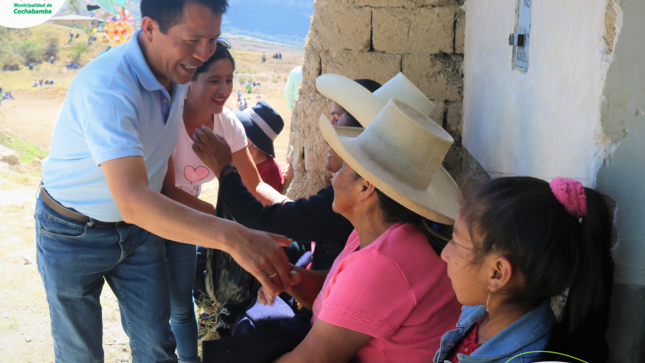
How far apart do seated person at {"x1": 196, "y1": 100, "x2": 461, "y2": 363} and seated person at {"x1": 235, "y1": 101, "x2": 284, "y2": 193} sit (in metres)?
2.25

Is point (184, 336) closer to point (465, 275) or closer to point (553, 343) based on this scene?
point (465, 275)

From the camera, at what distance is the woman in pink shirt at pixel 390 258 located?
1467 millimetres

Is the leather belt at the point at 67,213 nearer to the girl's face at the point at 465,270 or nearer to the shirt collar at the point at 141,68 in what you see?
the shirt collar at the point at 141,68

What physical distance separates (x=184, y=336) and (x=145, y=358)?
474 mm

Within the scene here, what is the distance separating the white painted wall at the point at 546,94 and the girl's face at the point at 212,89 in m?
1.53

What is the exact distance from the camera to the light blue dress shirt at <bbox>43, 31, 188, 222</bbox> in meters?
1.72

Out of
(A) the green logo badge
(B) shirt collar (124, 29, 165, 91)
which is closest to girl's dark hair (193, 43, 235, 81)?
(B) shirt collar (124, 29, 165, 91)

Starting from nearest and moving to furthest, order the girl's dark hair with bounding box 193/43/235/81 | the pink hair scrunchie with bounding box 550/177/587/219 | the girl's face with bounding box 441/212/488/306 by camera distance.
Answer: the pink hair scrunchie with bounding box 550/177/587/219
the girl's face with bounding box 441/212/488/306
the girl's dark hair with bounding box 193/43/235/81

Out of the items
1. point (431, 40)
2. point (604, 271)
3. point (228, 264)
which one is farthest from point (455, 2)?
point (604, 271)

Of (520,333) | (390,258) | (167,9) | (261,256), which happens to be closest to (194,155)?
(167,9)

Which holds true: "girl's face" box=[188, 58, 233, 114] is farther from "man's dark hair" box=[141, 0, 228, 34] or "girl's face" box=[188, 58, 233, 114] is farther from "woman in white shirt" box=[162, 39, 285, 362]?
"man's dark hair" box=[141, 0, 228, 34]

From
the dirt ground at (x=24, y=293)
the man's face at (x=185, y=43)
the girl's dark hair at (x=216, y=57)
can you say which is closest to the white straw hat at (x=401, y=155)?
the man's face at (x=185, y=43)

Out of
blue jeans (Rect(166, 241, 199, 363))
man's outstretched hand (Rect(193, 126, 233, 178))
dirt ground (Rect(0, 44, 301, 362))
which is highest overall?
man's outstretched hand (Rect(193, 126, 233, 178))

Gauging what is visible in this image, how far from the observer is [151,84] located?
2012mm
